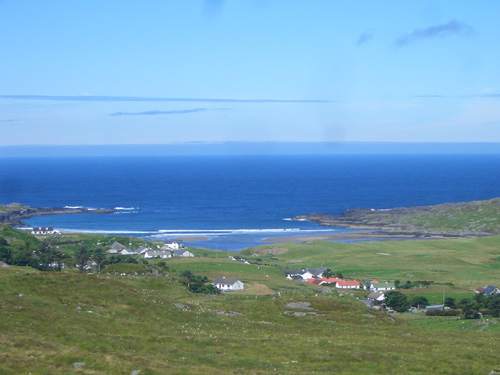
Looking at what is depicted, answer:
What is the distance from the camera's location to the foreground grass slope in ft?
80.2

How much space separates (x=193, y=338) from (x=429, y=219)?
13235 cm

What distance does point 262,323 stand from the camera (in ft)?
128

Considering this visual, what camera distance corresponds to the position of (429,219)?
153m

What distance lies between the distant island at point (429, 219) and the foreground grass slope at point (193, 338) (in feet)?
338

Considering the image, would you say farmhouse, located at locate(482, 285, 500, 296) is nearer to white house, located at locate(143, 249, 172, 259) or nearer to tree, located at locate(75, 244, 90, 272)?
tree, located at locate(75, 244, 90, 272)

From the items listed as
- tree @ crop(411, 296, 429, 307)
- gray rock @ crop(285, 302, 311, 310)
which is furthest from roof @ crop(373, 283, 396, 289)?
gray rock @ crop(285, 302, 311, 310)

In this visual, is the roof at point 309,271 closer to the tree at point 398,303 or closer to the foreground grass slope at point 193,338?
the tree at point 398,303

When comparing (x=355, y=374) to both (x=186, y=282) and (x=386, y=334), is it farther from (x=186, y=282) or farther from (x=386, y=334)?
(x=186, y=282)

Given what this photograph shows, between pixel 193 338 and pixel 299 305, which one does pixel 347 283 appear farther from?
pixel 193 338

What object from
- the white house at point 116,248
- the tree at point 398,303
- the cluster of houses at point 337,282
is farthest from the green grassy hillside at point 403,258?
the white house at point 116,248

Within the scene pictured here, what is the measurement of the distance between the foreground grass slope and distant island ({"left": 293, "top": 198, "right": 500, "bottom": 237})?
338ft

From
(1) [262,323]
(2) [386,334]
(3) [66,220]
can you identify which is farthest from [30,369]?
(3) [66,220]

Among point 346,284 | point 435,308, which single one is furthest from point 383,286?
point 435,308

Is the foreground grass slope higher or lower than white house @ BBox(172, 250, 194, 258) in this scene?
higher
